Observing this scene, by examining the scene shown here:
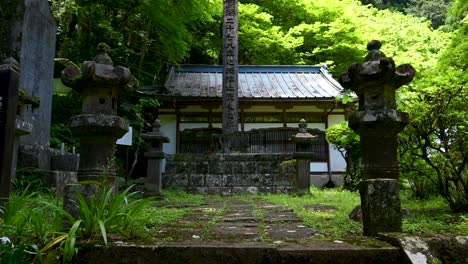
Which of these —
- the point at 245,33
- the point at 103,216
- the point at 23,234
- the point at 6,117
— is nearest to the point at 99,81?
the point at 6,117

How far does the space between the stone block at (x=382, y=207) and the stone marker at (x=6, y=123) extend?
10.7ft

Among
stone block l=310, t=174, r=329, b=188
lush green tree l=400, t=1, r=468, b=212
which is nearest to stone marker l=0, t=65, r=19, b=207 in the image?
lush green tree l=400, t=1, r=468, b=212

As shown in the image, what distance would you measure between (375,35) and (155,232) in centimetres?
2057

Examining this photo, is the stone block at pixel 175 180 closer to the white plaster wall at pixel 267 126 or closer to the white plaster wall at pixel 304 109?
the white plaster wall at pixel 267 126

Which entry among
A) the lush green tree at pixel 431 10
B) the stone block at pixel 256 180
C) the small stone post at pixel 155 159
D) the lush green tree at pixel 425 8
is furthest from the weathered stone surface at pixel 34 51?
the lush green tree at pixel 431 10

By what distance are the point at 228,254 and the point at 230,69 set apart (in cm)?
1099

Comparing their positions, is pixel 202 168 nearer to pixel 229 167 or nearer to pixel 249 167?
pixel 229 167

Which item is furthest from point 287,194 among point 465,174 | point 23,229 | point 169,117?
point 169,117

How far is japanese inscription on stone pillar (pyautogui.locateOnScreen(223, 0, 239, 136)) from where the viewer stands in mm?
12945

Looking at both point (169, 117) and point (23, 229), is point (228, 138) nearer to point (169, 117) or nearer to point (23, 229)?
point (169, 117)

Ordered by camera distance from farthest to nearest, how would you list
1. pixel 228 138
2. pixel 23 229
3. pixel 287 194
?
pixel 228 138 < pixel 287 194 < pixel 23 229

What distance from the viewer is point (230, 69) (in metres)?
13.2

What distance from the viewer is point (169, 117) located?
1658 cm

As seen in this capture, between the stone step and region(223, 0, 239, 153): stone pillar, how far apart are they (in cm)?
999
